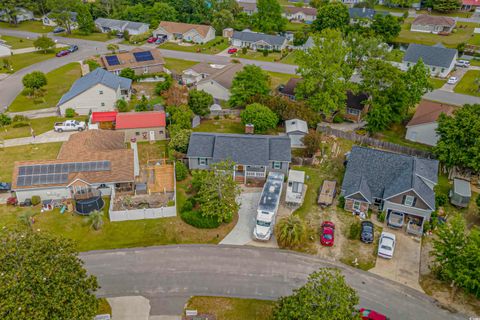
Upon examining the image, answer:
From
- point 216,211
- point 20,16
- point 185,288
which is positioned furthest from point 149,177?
point 20,16

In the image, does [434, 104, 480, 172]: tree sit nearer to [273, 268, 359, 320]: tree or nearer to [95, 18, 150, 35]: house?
[273, 268, 359, 320]: tree

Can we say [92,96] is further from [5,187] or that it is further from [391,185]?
[391,185]

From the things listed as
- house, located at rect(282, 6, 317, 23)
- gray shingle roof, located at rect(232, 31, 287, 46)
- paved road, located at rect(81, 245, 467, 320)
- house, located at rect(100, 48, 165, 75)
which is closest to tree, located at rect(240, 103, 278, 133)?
paved road, located at rect(81, 245, 467, 320)

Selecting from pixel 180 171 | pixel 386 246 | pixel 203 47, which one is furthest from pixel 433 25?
pixel 180 171

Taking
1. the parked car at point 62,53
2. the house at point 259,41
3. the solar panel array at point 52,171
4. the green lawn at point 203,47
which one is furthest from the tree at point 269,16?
the solar panel array at point 52,171

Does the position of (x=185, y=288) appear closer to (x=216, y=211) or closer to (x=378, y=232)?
(x=216, y=211)

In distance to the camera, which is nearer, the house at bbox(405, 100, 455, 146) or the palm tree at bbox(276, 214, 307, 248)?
the palm tree at bbox(276, 214, 307, 248)
